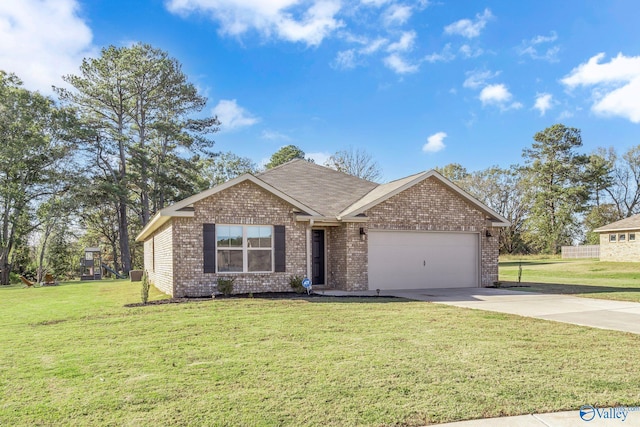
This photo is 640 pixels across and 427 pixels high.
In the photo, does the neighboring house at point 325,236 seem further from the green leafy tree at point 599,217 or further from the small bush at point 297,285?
the green leafy tree at point 599,217

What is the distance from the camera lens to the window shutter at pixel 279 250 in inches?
531

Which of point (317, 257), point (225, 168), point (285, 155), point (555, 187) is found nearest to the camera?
point (317, 257)

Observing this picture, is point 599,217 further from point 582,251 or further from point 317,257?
point 317,257

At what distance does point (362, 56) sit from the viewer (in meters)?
19.9

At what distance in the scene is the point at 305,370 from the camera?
510 cm

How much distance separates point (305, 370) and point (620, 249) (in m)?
34.3

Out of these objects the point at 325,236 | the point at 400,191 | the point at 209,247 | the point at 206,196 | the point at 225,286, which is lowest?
the point at 225,286

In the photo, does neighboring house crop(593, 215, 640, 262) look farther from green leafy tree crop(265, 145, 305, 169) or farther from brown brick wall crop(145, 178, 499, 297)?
green leafy tree crop(265, 145, 305, 169)

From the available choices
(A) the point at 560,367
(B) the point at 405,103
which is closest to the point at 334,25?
(B) the point at 405,103

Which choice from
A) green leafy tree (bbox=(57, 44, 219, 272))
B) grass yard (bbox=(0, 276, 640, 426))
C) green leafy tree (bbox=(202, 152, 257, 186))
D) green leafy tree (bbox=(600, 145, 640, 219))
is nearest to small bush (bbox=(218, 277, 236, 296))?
grass yard (bbox=(0, 276, 640, 426))

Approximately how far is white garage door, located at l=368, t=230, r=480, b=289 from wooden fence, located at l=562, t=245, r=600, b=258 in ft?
96.9

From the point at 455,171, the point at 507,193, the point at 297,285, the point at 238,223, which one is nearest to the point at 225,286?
the point at 238,223

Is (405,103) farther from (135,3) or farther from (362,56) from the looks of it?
(135,3)

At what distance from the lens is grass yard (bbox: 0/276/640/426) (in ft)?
12.8
